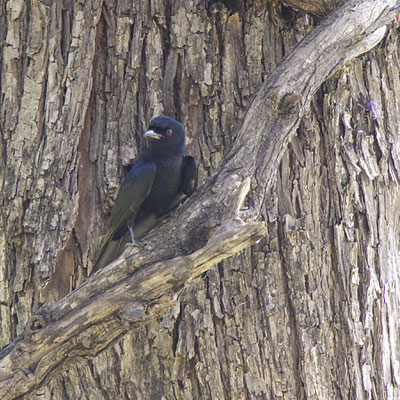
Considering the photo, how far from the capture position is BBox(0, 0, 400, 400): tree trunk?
326cm

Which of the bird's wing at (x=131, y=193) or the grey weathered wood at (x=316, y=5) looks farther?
the grey weathered wood at (x=316, y=5)

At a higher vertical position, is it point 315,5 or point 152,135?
point 315,5

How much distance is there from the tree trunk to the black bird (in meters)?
0.08

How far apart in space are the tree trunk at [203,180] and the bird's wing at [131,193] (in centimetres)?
9

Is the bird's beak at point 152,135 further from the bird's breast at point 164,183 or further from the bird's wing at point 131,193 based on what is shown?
the bird's breast at point 164,183

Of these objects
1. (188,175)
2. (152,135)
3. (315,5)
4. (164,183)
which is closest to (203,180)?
(188,175)

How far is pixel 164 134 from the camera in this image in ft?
10.9

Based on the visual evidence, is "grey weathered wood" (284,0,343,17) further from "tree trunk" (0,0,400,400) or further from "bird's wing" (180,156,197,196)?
"bird's wing" (180,156,197,196)

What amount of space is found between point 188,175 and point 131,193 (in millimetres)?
408

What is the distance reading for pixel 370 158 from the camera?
3586mm

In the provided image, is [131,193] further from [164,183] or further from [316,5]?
[316,5]

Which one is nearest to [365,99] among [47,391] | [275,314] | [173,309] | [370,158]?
[370,158]

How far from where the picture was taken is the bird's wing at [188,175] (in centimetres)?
352

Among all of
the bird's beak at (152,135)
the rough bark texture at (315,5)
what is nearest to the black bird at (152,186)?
the bird's beak at (152,135)
